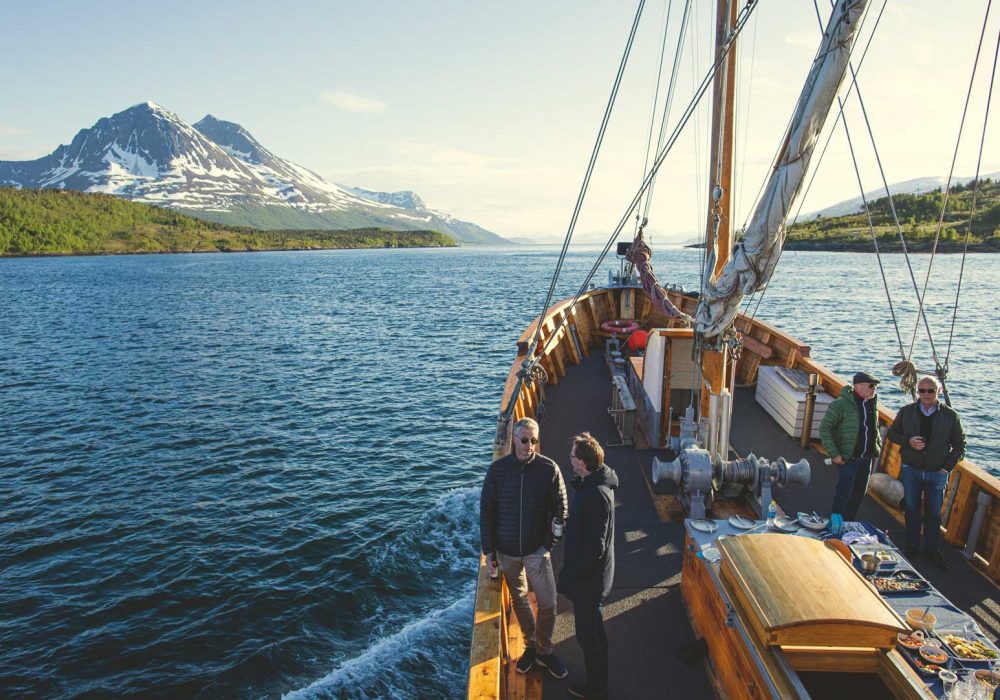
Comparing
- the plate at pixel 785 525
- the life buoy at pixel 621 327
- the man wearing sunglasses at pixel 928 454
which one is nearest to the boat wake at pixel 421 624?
the plate at pixel 785 525

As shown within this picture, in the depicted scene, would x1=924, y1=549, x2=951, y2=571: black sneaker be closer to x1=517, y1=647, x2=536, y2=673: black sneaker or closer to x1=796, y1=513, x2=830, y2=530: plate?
x1=796, y1=513, x2=830, y2=530: plate

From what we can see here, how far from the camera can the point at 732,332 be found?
679 cm

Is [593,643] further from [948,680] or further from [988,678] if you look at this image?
[988,678]

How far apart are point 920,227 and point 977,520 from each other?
11947 centimetres

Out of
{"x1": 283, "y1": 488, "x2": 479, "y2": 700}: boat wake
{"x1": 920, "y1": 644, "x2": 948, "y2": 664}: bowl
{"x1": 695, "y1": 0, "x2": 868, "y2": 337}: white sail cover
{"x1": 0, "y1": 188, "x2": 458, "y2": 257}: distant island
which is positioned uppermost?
{"x1": 0, "y1": 188, "x2": 458, "y2": 257}: distant island

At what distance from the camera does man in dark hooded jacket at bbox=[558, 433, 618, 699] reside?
13.0ft

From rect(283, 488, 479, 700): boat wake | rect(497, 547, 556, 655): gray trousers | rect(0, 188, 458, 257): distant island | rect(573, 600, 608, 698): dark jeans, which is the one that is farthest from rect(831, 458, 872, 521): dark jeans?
rect(0, 188, 458, 257): distant island

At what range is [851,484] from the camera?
6.09 meters

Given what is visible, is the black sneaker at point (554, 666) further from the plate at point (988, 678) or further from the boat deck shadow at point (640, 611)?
the plate at point (988, 678)

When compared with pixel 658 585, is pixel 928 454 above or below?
above

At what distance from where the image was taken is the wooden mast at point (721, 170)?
667cm

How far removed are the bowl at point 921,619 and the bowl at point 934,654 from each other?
0.18 m

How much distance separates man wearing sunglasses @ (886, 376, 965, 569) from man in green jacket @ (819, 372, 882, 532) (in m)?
0.24

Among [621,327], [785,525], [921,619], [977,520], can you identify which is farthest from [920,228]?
[921,619]
